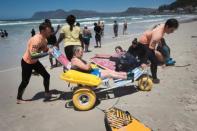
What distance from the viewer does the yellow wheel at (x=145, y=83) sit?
19.9 ft

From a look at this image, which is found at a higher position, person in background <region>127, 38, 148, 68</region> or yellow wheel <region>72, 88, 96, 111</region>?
person in background <region>127, 38, 148, 68</region>

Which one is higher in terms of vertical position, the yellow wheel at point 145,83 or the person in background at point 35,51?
the person in background at point 35,51

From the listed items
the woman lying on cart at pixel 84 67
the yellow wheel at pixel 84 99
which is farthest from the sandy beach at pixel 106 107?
the woman lying on cart at pixel 84 67

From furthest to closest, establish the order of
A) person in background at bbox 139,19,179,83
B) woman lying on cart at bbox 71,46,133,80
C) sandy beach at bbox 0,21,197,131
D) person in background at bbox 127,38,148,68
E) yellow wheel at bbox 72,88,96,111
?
person in background at bbox 127,38,148,68
person in background at bbox 139,19,179,83
woman lying on cart at bbox 71,46,133,80
yellow wheel at bbox 72,88,96,111
sandy beach at bbox 0,21,197,131

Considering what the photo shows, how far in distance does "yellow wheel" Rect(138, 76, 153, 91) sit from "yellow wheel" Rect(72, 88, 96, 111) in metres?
1.43

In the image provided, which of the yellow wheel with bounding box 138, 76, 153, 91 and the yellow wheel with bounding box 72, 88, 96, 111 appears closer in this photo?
the yellow wheel with bounding box 72, 88, 96, 111

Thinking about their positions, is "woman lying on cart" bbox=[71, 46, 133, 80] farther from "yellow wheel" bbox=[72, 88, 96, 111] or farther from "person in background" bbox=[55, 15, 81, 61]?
"person in background" bbox=[55, 15, 81, 61]

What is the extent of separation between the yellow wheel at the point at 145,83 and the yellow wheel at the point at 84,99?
4.68ft

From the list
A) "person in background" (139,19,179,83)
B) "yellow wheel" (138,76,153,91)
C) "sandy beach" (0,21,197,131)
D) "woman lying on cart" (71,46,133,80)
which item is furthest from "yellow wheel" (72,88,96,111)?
"person in background" (139,19,179,83)

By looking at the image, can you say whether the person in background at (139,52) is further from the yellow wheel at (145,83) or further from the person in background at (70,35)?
the person in background at (70,35)

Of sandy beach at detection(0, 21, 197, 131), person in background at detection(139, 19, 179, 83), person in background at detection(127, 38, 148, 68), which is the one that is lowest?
sandy beach at detection(0, 21, 197, 131)

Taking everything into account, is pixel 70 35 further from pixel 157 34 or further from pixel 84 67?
pixel 157 34

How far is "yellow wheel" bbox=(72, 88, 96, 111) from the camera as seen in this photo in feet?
17.0

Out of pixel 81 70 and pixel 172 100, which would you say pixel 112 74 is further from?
pixel 172 100
